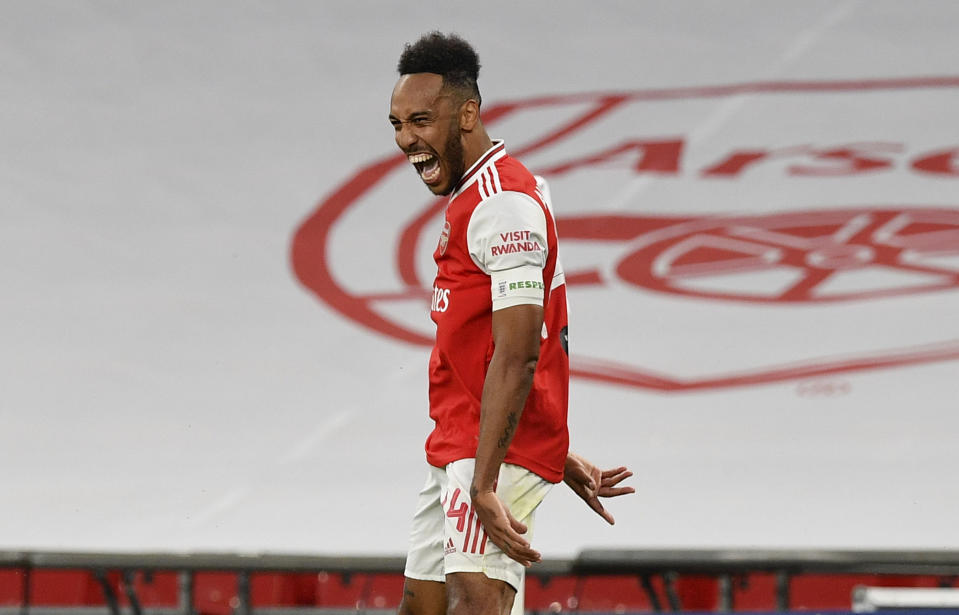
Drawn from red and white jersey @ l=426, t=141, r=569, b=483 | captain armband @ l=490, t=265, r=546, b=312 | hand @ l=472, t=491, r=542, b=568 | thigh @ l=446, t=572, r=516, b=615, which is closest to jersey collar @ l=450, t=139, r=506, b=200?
red and white jersey @ l=426, t=141, r=569, b=483

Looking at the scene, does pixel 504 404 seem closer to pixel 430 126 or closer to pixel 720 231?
pixel 430 126

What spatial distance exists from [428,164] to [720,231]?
11.2 feet

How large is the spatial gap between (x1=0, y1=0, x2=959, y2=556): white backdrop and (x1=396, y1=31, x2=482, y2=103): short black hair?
310 cm

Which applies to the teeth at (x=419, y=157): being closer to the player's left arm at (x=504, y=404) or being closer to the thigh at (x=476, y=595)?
the player's left arm at (x=504, y=404)

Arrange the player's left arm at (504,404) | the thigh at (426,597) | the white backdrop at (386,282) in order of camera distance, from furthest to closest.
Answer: the white backdrop at (386,282) → the thigh at (426,597) → the player's left arm at (504,404)

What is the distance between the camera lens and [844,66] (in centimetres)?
523

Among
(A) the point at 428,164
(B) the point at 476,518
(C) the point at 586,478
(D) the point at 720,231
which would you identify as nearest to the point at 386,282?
(D) the point at 720,231

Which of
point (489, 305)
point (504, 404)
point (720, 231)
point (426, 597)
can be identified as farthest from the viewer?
point (720, 231)

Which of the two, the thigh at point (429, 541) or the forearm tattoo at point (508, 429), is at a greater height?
the forearm tattoo at point (508, 429)

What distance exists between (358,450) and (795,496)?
1.69 m

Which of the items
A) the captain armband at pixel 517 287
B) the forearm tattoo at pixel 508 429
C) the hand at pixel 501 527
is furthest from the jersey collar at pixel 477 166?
the hand at pixel 501 527

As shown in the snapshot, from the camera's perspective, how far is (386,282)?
17.0 feet

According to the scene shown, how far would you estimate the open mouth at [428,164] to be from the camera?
192 centimetres

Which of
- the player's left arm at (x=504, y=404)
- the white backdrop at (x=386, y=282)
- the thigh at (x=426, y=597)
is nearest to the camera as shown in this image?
the player's left arm at (x=504, y=404)
